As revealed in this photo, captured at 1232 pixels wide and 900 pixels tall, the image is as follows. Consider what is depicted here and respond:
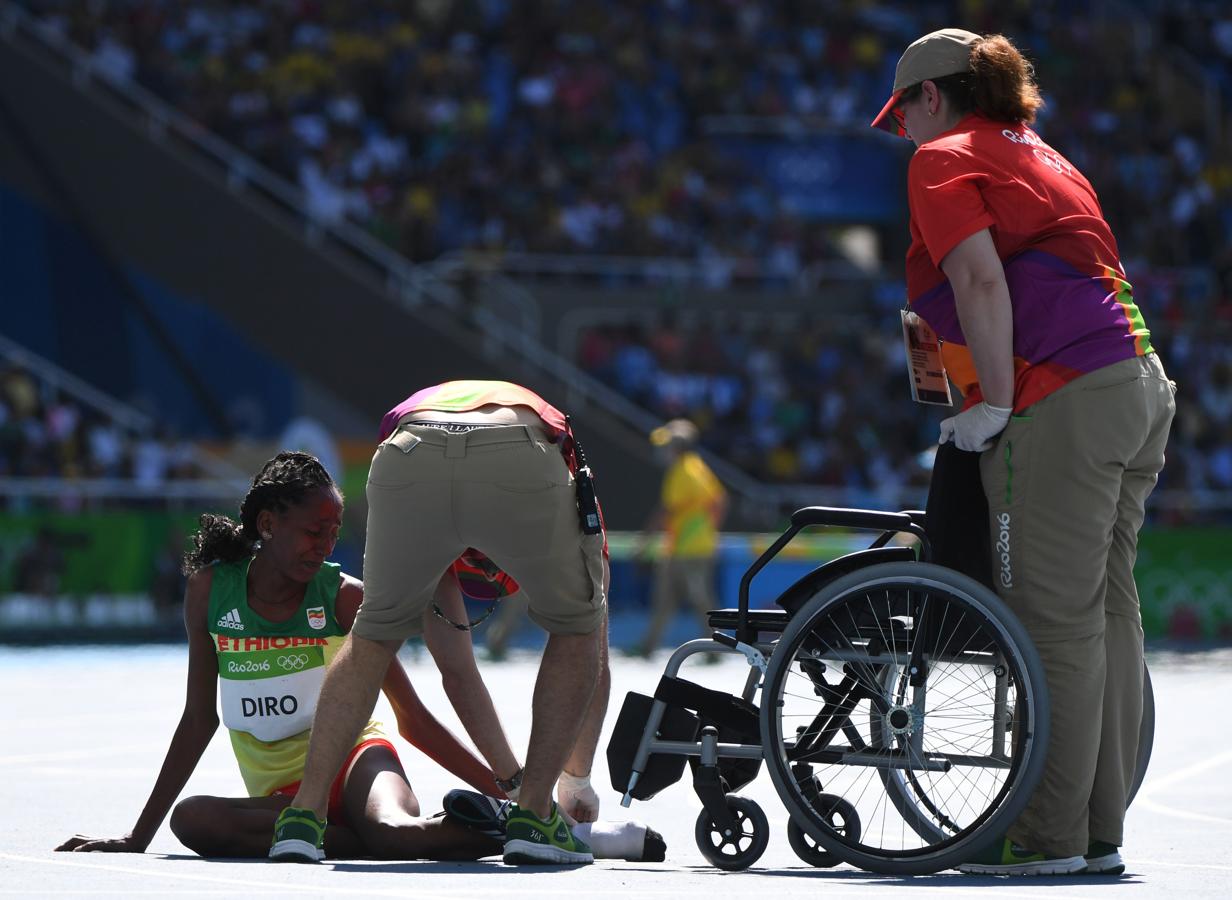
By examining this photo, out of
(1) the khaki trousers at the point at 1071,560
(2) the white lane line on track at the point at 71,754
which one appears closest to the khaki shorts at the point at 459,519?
(1) the khaki trousers at the point at 1071,560

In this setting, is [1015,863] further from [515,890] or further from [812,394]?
[812,394]

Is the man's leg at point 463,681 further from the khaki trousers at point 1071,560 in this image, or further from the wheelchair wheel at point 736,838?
the khaki trousers at point 1071,560

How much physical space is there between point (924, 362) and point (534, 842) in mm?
1677

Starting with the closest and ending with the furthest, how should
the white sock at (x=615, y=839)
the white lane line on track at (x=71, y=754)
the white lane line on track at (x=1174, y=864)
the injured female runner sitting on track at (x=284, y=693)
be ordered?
1. the white lane line on track at (x=1174, y=864)
2. the injured female runner sitting on track at (x=284, y=693)
3. the white sock at (x=615, y=839)
4. the white lane line on track at (x=71, y=754)

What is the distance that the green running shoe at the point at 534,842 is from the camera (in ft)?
18.2

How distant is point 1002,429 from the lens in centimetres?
555

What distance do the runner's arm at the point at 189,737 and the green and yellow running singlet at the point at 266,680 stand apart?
36 millimetres

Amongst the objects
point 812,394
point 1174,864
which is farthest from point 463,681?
point 812,394

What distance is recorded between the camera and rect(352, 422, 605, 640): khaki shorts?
217 inches

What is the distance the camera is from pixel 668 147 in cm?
2878

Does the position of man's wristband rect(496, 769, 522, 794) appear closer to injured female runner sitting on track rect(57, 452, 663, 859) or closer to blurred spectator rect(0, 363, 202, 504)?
injured female runner sitting on track rect(57, 452, 663, 859)

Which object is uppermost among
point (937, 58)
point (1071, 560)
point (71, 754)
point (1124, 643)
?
point (937, 58)

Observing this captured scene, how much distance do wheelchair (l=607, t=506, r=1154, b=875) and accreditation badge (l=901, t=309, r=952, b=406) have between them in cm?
34

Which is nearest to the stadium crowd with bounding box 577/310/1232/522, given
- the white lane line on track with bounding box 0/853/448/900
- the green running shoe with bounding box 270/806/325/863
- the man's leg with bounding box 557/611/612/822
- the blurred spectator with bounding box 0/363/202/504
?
the blurred spectator with bounding box 0/363/202/504
